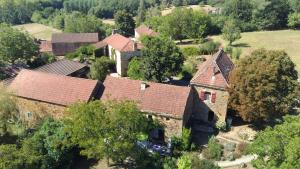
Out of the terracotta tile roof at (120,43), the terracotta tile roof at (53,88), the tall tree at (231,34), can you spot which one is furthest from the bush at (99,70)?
the tall tree at (231,34)

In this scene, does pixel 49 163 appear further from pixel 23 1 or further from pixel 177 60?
pixel 23 1

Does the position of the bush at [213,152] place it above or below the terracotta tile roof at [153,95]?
below

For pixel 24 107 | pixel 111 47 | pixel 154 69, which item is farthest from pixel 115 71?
pixel 24 107

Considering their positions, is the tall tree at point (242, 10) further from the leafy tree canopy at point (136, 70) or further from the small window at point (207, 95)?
the small window at point (207, 95)

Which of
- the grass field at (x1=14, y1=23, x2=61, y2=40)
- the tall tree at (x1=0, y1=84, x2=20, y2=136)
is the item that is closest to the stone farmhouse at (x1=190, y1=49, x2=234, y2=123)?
the tall tree at (x1=0, y1=84, x2=20, y2=136)

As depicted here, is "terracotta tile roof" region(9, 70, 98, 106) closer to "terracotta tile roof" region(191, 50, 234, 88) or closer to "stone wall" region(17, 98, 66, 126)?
"stone wall" region(17, 98, 66, 126)
